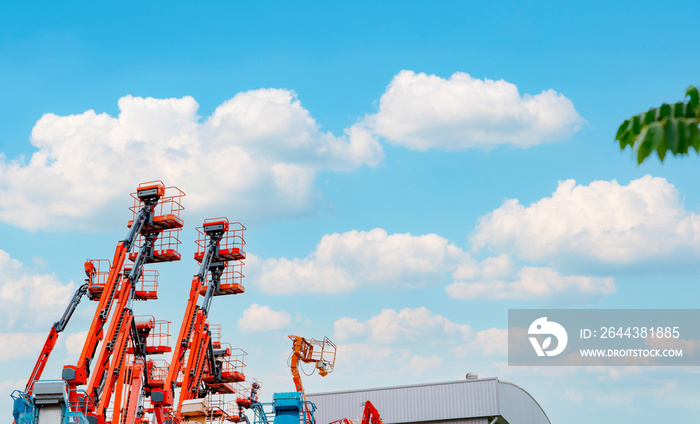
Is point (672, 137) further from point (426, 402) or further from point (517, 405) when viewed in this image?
point (517, 405)

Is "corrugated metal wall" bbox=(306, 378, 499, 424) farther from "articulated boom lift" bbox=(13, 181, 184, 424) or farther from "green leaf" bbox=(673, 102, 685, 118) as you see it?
"green leaf" bbox=(673, 102, 685, 118)

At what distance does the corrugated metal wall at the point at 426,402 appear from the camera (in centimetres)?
4147

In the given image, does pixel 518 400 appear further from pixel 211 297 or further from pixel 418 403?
pixel 211 297

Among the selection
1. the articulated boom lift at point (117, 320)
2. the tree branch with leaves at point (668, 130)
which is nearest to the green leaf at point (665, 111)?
the tree branch with leaves at point (668, 130)

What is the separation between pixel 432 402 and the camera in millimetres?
42469

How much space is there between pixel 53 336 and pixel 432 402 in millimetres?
23477

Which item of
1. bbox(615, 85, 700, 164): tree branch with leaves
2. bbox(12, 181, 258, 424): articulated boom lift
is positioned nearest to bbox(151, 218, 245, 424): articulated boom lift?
bbox(12, 181, 258, 424): articulated boom lift

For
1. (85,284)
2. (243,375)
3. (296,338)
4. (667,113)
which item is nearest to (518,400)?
(296,338)

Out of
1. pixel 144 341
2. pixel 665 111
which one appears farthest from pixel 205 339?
pixel 665 111

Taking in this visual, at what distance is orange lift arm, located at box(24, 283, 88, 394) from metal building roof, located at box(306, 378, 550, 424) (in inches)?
631

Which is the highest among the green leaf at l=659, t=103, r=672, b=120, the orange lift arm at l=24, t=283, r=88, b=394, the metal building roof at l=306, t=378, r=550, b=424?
the orange lift arm at l=24, t=283, r=88, b=394

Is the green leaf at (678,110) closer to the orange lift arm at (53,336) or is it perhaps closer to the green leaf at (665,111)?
the green leaf at (665,111)

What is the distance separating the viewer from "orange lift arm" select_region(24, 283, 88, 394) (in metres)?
47.3

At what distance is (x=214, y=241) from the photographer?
5306 cm
